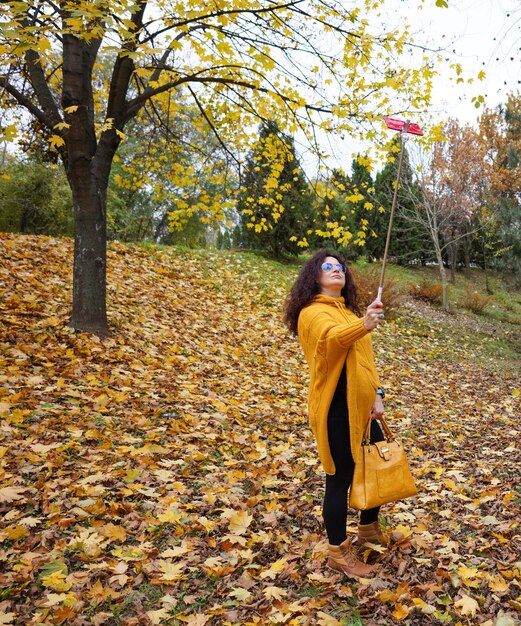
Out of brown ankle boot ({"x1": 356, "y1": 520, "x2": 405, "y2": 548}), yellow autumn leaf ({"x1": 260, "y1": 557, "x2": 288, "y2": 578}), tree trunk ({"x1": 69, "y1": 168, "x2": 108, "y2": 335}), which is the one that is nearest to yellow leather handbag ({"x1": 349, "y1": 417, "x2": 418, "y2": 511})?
brown ankle boot ({"x1": 356, "y1": 520, "x2": 405, "y2": 548})

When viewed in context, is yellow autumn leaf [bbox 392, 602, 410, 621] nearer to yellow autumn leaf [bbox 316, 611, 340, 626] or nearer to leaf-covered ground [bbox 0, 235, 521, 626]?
leaf-covered ground [bbox 0, 235, 521, 626]

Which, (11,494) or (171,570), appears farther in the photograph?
A: (11,494)

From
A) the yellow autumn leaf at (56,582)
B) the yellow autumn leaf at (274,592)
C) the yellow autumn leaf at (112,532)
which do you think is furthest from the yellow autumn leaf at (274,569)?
the yellow autumn leaf at (56,582)

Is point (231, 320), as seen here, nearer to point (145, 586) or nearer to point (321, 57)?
point (321, 57)

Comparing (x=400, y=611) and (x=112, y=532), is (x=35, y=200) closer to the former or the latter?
(x=112, y=532)

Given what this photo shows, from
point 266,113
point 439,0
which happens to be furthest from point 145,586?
point 266,113

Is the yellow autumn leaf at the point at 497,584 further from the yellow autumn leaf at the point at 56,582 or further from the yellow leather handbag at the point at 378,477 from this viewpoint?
the yellow autumn leaf at the point at 56,582

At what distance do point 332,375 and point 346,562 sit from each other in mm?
1084

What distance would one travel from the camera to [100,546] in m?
2.72

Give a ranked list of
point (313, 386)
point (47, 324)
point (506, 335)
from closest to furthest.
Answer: point (313, 386), point (47, 324), point (506, 335)

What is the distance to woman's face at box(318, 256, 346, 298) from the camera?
2590mm

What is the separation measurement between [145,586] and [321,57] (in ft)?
20.5

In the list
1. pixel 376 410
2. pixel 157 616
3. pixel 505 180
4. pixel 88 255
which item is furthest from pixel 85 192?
pixel 505 180

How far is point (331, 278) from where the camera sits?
8.49 feet
